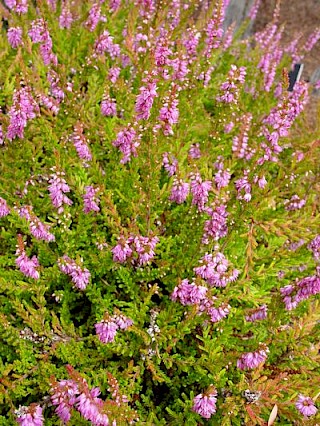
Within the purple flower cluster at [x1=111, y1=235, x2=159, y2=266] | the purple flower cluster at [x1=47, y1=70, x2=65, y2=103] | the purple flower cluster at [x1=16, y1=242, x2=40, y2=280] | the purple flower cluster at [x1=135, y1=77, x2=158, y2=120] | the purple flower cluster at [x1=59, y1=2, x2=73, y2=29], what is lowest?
the purple flower cluster at [x1=16, y1=242, x2=40, y2=280]

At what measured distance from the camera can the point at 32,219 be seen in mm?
2244

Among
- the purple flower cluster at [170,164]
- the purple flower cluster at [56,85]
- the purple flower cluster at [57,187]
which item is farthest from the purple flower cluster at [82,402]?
the purple flower cluster at [56,85]

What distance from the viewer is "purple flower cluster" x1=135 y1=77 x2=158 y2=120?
201 cm

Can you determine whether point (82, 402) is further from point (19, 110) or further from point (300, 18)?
point (300, 18)

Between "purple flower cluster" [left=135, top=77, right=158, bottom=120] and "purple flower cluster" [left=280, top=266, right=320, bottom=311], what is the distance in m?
0.98

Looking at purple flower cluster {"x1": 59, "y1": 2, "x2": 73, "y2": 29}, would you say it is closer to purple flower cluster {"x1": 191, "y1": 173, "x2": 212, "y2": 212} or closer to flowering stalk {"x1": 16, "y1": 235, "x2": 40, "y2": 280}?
purple flower cluster {"x1": 191, "y1": 173, "x2": 212, "y2": 212}

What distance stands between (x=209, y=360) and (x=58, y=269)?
930mm

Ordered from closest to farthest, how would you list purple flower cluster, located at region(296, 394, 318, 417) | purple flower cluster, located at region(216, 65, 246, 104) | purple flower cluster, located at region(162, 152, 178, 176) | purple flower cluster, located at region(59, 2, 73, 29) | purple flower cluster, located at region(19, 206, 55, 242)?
purple flower cluster, located at region(296, 394, 318, 417)
purple flower cluster, located at region(19, 206, 55, 242)
purple flower cluster, located at region(216, 65, 246, 104)
purple flower cluster, located at region(162, 152, 178, 176)
purple flower cluster, located at region(59, 2, 73, 29)

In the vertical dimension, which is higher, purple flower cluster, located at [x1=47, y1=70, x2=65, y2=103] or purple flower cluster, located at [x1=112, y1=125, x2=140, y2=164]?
purple flower cluster, located at [x1=47, y1=70, x2=65, y2=103]

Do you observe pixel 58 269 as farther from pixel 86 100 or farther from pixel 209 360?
pixel 86 100

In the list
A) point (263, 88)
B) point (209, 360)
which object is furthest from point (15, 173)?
point (263, 88)

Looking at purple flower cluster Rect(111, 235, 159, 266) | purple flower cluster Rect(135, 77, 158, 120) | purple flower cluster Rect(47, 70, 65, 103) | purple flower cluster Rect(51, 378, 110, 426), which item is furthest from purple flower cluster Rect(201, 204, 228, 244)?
purple flower cluster Rect(47, 70, 65, 103)

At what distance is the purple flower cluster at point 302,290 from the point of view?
195cm

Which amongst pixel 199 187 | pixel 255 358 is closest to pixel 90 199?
pixel 199 187
